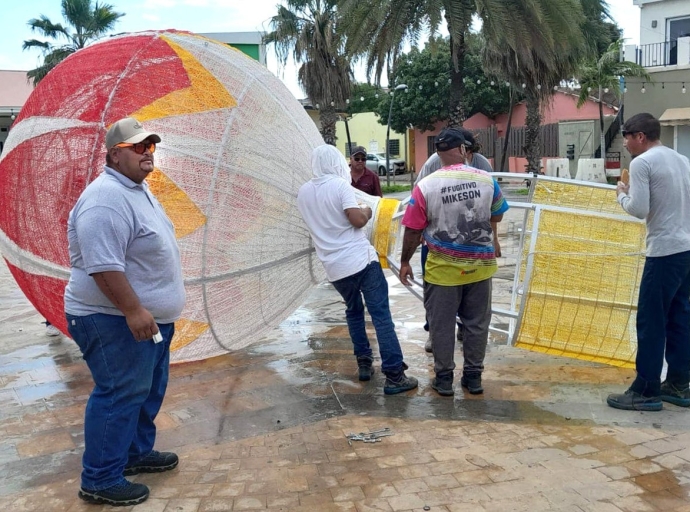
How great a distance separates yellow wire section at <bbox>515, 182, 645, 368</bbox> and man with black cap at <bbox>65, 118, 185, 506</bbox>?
252cm

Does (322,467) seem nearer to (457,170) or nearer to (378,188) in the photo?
(457,170)

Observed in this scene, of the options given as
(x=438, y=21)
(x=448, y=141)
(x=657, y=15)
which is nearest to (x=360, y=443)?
(x=448, y=141)

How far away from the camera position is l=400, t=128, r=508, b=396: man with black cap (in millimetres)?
4383

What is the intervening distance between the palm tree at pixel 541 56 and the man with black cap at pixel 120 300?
44.8 feet

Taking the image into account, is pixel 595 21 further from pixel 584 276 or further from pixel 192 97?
pixel 192 97

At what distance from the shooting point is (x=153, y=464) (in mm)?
3635

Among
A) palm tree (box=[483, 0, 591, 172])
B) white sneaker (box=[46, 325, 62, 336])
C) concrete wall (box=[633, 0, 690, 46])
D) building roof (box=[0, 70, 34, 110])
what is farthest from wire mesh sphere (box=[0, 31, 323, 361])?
building roof (box=[0, 70, 34, 110])

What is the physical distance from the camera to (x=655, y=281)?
162 inches

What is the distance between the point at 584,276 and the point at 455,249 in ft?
3.12

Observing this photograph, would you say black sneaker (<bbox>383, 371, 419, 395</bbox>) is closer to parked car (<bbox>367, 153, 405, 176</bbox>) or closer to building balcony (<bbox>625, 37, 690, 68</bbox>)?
building balcony (<bbox>625, 37, 690, 68</bbox>)

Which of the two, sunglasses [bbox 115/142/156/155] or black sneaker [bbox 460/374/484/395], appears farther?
black sneaker [bbox 460/374/484/395]

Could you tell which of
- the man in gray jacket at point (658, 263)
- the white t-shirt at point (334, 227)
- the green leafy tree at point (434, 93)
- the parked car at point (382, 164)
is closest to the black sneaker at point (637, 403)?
the man in gray jacket at point (658, 263)

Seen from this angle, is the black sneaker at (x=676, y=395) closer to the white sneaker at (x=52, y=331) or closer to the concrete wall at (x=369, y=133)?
the white sneaker at (x=52, y=331)

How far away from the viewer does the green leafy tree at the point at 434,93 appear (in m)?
38.6
